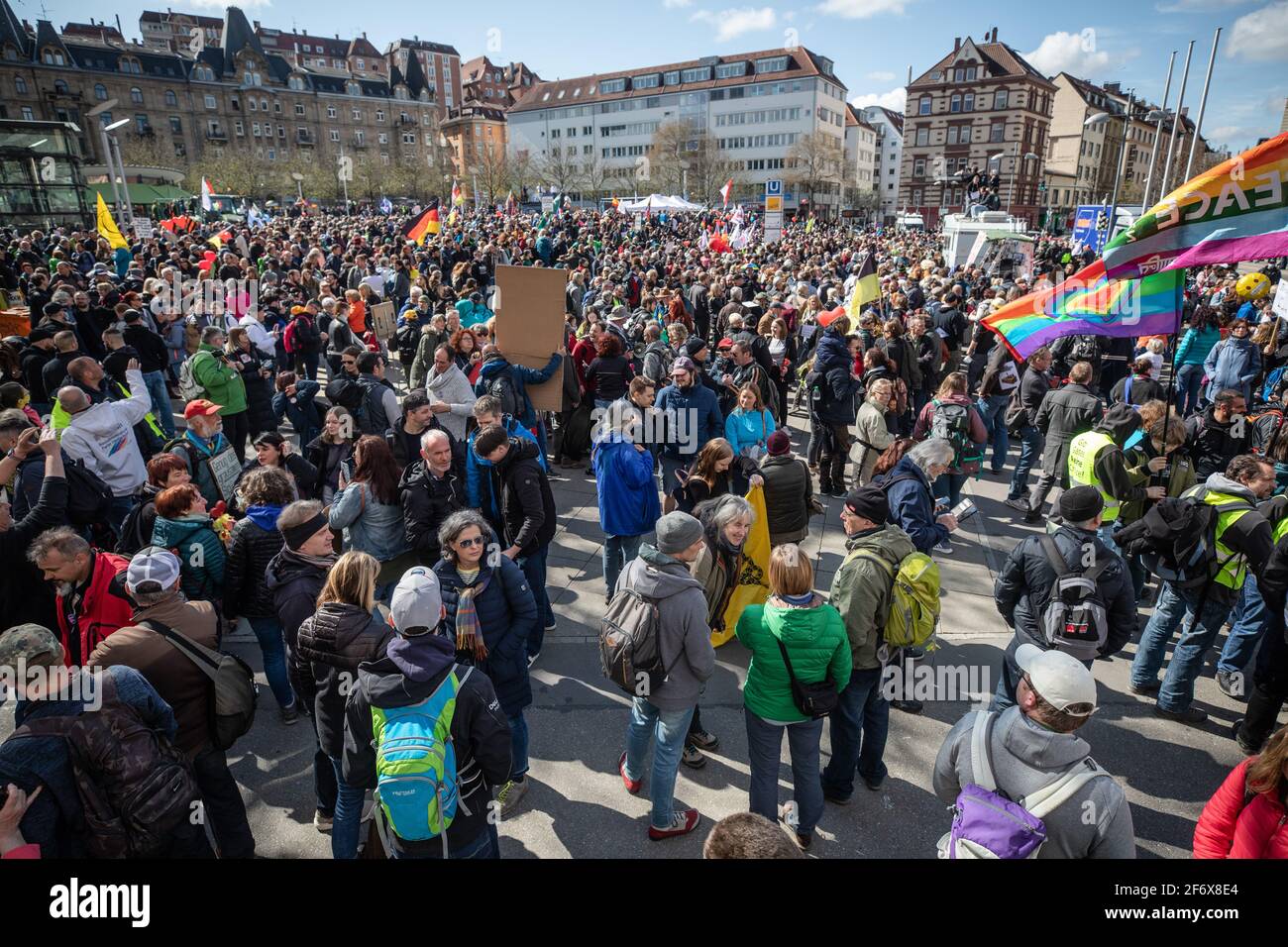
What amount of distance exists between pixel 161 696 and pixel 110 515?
294cm

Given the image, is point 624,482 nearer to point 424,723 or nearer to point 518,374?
point 518,374

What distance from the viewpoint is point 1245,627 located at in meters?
4.50

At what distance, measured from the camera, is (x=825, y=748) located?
4426 mm

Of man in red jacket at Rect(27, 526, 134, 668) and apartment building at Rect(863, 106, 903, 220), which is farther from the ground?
apartment building at Rect(863, 106, 903, 220)

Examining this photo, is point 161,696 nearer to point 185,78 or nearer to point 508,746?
point 508,746

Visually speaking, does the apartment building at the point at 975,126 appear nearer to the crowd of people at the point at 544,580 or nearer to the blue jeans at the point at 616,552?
the crowd of people at the point at 544,580

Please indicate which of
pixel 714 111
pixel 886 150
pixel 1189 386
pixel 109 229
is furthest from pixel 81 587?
pixel 886 150

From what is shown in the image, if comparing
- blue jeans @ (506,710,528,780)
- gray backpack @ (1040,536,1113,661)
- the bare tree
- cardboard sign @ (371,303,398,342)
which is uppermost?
the bare tree

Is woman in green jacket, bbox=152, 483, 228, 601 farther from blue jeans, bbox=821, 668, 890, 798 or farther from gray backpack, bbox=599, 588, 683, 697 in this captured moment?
blue jeans, bbox=821, 668, 890, 798

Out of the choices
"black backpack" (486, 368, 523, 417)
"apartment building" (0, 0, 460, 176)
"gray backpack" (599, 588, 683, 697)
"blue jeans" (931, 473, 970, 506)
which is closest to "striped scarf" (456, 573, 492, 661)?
"gray backpack" (599, 588, 683, 697)

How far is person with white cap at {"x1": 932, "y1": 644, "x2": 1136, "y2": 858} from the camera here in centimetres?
222

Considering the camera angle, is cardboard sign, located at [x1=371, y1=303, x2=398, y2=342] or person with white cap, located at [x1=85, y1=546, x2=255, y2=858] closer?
person with white cap, located at [x1=85, y1=546, x2=255, y2=858]

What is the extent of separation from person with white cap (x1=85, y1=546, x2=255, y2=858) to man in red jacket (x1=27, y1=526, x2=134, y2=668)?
0.47 m

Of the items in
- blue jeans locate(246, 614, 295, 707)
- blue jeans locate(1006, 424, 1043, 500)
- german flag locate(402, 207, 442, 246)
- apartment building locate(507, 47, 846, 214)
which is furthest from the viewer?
apartment building locate(507, 47, 846, 214)
